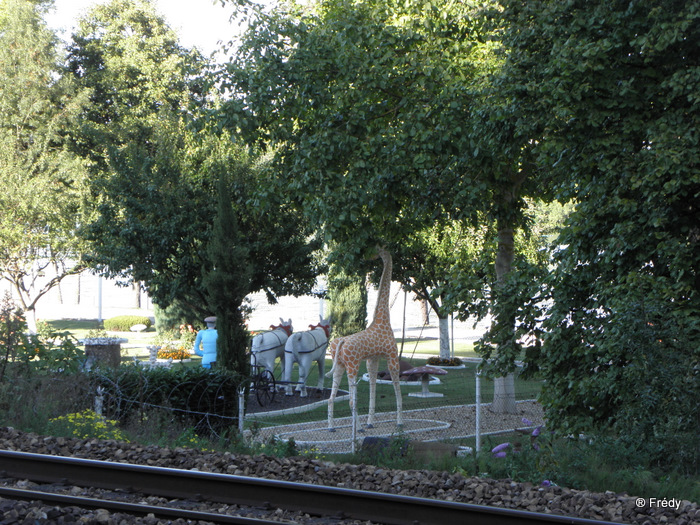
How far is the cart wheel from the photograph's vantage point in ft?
53.2

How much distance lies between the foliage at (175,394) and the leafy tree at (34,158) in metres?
19.8

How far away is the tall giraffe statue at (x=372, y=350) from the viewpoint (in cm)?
1254

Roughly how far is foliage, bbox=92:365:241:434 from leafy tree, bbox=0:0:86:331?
19.8 metres

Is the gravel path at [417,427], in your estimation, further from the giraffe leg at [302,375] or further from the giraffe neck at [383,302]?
the giraffe leg at [302,375]

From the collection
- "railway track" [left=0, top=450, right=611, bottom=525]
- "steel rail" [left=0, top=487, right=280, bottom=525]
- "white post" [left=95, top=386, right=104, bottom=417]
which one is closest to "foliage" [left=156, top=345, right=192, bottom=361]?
"white post" [left=95, top=386, right=104, bottom=417]

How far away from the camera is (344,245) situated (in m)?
14.9

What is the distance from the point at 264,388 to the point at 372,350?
14.6 feet

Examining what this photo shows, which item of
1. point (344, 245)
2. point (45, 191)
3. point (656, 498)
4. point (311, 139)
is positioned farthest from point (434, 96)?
point (45, 191)

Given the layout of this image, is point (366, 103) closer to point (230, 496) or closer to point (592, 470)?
point (592, 470)

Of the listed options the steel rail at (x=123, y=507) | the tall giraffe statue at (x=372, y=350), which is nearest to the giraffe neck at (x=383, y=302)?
the tall giraffe statue at (x=372, y=350)

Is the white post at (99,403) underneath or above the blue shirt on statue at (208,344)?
underneath

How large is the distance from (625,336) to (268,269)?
13.1 meters

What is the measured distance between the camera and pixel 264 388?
16.3 metres

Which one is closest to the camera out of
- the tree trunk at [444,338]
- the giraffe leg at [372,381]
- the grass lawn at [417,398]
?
the giraffe leg at [372,381]
